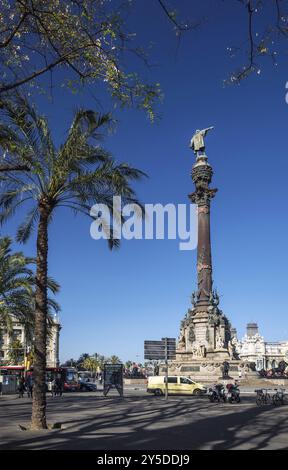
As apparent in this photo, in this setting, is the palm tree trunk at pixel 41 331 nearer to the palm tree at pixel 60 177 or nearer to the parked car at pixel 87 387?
the palm tree at pixel 60 177

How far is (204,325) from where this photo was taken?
54.4 meters

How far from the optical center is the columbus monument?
2036 inches

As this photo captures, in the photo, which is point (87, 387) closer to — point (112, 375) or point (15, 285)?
point (112, 375)

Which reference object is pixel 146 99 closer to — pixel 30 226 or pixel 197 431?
pixel 197 431

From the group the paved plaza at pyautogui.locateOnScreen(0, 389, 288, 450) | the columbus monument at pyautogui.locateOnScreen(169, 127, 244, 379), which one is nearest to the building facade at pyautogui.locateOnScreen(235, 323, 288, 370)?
the columbus monument at pyautogui.locateOnScreen(169, 127, 244, 379)

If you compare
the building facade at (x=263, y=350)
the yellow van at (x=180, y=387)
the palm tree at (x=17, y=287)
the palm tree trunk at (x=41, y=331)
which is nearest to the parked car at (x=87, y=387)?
the yellow van at (x=180, y=387)

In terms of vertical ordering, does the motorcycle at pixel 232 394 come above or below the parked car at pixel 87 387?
above

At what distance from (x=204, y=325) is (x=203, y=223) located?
36.8 feet

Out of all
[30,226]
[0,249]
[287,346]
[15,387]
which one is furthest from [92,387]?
[287,346]

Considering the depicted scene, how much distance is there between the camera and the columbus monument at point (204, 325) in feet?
170

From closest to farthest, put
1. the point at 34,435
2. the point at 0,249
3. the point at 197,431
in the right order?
the point at 34,435, the point at 197,431, the point at 0,249

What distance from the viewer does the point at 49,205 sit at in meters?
17.1

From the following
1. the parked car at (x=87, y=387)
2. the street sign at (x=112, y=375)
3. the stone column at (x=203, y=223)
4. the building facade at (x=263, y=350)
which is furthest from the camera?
the building facade at (x=263, y=350)
